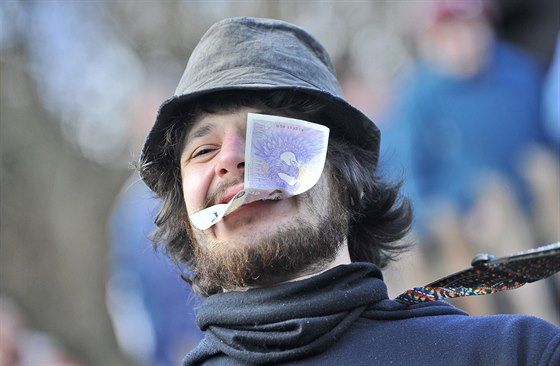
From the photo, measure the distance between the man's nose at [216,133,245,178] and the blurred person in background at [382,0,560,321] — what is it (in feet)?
6.94

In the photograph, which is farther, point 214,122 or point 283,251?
point 214,122

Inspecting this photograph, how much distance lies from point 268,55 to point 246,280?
58 cm

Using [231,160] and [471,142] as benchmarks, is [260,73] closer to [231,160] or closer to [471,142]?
[231,160]

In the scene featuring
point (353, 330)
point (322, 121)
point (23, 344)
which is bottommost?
point (353, 330)

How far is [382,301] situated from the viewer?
2270 millimetres

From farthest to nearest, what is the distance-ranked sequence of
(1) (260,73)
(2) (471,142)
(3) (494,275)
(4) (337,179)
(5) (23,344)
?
1. (5) (23,344)
2. (2) (471,142)
3. (4) (337,179)
4. (1) (260,73)
5. (3) (494,275)

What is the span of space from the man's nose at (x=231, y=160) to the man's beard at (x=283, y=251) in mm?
162

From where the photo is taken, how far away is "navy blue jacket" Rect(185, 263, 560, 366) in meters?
2.04

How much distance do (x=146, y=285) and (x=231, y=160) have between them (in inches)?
129

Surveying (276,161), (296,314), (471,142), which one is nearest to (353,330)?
(296,314)

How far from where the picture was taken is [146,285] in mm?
5465

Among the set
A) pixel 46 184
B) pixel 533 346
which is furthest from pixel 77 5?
pixel 533 346

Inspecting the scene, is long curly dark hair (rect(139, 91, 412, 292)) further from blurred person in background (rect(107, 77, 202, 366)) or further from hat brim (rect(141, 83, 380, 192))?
blurred person in background (rect(107, 77, 202, 366))

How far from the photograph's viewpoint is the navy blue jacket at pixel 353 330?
2045 mm
